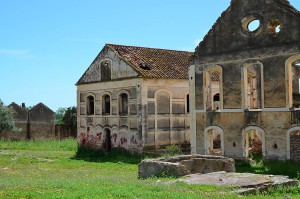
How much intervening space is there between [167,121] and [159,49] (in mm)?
6263

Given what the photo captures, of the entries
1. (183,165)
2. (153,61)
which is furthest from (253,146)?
(183,165)

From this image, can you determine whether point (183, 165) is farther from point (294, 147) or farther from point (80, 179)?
point (294, 147)

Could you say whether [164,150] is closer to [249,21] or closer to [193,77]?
[193,77]

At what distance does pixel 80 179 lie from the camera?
16359 millimetres

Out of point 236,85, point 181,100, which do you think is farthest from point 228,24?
point 181,100

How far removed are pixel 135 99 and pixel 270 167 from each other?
37.0ft

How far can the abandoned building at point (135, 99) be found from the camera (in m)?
28.3

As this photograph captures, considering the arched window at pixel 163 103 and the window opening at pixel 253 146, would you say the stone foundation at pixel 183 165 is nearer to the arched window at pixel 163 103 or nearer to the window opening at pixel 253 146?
the window opening at pixel 253 146

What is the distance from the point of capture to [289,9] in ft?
66.7

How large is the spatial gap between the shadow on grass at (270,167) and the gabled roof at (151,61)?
9.49 metres

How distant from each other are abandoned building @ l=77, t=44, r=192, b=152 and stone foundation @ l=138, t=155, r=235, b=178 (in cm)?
1038

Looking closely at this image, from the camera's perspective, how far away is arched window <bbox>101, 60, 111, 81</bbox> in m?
30.6

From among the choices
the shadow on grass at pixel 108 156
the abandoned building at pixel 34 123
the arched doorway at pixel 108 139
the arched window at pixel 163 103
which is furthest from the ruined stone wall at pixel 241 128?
the abandoned building at pixel 34 123

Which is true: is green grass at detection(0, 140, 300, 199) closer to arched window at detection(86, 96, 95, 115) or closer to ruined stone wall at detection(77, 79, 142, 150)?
ruined stone wall at detection(77, 79, 142, 150)
